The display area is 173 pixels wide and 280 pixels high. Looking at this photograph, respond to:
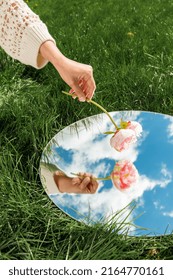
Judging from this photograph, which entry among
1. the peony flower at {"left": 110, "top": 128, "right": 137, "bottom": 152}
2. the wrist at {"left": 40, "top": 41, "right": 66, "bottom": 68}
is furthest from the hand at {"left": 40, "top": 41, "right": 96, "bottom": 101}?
the peony flower at {"left": 110, "top": 128, "right": 137, "bottom": 152}

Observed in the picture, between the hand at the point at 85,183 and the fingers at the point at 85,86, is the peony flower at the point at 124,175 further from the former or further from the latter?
the fingers at the point at 85,86

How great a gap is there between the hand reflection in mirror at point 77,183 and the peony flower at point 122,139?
0.85 feet

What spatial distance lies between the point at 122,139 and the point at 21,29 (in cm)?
90

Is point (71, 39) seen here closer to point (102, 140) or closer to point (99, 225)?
point (102, 140)

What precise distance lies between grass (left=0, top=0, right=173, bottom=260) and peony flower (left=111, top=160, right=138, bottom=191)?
36 cm

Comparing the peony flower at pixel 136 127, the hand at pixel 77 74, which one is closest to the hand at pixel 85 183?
the peony flower at pixel 136 127

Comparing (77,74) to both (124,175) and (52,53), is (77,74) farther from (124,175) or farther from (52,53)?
(124,175)

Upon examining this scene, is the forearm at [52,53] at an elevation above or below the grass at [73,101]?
above

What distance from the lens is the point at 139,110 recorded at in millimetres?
3211

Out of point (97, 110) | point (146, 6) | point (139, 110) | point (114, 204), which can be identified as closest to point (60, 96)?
point (97, 110)

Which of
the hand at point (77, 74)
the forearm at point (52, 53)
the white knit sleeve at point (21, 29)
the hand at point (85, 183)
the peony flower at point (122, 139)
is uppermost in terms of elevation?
the white knit sleeve at point (21, 29)

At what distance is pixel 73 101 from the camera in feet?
10.6

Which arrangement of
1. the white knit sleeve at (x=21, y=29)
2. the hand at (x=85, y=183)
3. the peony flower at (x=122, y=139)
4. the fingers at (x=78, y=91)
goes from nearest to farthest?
the white knit sleeve at (x=21, y=29)
the fingers at (x=78, y=91)
the hand at (x=85, y=183)
the peony flower at (x=122, y=139)

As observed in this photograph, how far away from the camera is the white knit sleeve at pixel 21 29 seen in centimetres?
224
